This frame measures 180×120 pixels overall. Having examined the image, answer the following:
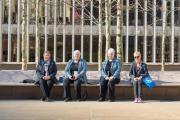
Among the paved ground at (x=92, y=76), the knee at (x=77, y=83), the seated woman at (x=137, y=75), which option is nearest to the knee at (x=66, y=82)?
the knee at (x=77, y=83)

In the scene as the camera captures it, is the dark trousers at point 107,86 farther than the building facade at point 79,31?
No

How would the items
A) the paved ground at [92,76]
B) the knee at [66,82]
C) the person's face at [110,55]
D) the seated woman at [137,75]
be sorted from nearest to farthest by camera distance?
the seated woman at [137,75] → the knee at [66,82] → the person's face at [110,55] → the paved ground at [92,76]

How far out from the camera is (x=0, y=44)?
33.2 meters

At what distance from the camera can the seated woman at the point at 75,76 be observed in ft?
49.5

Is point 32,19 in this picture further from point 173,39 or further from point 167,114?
point 167,114

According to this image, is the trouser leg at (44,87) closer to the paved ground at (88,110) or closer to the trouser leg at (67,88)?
the paved ground at (88,110)

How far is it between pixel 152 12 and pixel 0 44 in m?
9.43

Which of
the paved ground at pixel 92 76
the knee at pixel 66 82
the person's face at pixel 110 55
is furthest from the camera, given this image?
the paved ground at pixel 92 76

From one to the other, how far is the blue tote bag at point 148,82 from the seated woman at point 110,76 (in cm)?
75

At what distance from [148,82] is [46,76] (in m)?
2.84

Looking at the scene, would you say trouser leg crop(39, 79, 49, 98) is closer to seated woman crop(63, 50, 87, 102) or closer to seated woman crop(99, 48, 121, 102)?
seated woman crop(63, 50, 87, 102)

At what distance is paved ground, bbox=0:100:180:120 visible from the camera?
11.5m

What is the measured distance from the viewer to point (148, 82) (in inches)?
593

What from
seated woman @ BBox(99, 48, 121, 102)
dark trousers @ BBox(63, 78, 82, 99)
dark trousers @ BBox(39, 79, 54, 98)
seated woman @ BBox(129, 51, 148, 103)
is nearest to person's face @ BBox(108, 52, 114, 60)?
seated woman @ BBox(99, 48, 121, 102)
